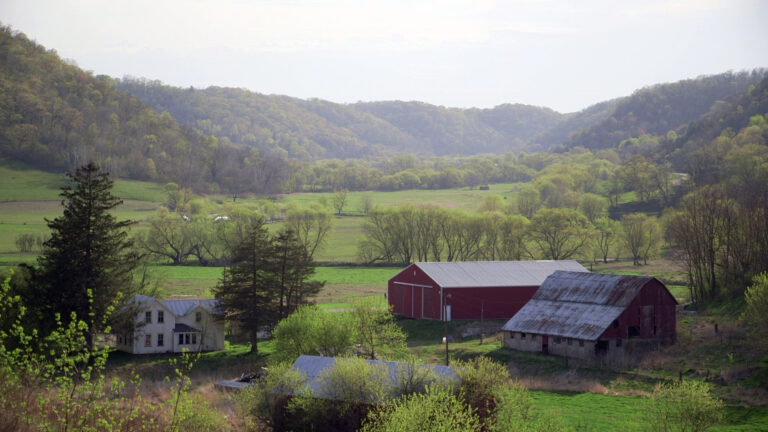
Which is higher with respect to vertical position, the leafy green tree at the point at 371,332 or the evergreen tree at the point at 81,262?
the evergreen tree at the point at 81,262

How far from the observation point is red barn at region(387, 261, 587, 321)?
2459 inches

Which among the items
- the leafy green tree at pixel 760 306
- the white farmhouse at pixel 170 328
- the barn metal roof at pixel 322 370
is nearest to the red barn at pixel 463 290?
the white farmhouse at pixel 170 328

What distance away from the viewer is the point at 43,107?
184m

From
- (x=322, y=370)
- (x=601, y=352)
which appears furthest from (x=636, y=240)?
(x=322, y=370)

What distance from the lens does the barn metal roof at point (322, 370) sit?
3416 centimetres

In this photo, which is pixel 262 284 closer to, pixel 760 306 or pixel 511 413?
pixel 511 413

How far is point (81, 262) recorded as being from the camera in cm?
5291

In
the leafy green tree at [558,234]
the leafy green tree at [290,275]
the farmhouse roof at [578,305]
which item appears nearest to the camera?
the farmhouse roof at [578,305]

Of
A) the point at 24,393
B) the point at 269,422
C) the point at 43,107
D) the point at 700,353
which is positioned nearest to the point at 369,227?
the point at 700,353

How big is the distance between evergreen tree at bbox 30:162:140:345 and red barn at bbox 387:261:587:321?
21319 millimetres

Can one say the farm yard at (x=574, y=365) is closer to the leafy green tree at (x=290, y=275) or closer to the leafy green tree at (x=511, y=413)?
the leafy green tree at (x=511, y=413)

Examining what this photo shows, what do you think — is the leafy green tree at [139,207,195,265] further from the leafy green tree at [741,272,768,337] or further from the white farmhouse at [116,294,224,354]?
the leafy green tree at [741,272,768,337]

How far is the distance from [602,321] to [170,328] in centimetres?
2890

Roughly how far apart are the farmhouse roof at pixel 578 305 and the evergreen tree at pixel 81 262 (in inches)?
1020
